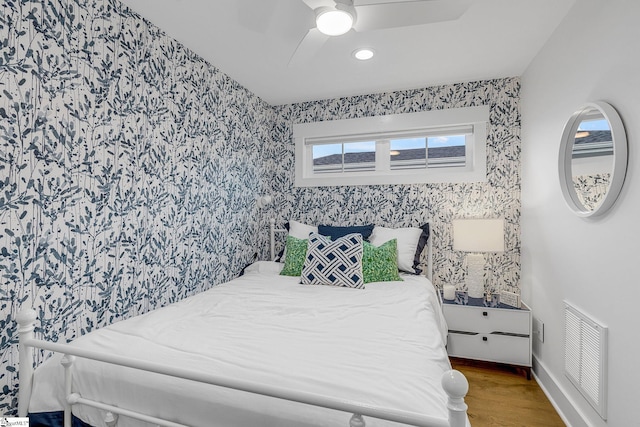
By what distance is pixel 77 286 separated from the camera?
1552 millimetres

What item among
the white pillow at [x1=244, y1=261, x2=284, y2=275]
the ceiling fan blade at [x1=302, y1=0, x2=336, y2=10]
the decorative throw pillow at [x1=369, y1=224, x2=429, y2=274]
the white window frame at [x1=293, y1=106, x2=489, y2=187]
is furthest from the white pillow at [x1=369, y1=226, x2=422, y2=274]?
the ceiling fan blade at [x1=302, y1=0, x2=336, y2=10]


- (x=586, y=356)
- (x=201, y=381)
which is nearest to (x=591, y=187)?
(x=586, y=356)

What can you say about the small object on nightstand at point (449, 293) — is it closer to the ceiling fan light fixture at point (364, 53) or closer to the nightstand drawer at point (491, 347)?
the nightstand drawer at point (491, 347)

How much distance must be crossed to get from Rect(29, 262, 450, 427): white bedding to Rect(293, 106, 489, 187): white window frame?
5.09 ft

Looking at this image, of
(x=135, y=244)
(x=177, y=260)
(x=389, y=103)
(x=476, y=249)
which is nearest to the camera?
(x=135, y=244)

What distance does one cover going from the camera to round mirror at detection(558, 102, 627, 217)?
1.37m

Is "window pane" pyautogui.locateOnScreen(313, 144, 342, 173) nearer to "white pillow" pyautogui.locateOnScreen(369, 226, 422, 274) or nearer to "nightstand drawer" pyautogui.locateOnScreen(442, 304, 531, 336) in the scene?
"white pillow" pyautogui.locateOnScreen(369, 226, 422, 274)

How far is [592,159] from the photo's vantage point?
1.59m

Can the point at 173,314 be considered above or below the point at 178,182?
below

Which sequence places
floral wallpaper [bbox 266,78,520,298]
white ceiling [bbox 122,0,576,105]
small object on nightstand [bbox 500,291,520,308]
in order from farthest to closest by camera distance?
1. floral wallpaper [bbox 266,78,520,298]
2. small object on nightstand [bbox 500,291,520,308]
3. white ceiling [bbox 122,0,576,105]

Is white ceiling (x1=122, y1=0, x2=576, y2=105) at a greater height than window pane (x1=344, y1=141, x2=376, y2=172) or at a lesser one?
greater

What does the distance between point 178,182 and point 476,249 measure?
2.31 metres

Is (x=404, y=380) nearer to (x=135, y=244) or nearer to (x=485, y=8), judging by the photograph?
(x=135, y=244)

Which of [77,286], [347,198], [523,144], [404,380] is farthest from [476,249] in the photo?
[77,286]
